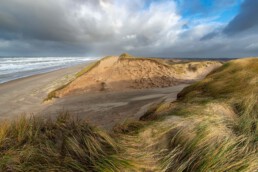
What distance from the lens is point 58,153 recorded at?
2.98 metres

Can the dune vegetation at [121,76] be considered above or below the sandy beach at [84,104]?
above

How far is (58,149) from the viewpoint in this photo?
3143mm

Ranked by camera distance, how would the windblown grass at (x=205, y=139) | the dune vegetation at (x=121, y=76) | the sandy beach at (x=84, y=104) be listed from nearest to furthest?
1. the windblown grass at (x=205, y=139)
2. the sandy beach at (x=84, y=104)
3. the dune vegetation at (x=121, y=76)

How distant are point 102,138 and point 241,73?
6.02 meters

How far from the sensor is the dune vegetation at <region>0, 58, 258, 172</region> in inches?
109

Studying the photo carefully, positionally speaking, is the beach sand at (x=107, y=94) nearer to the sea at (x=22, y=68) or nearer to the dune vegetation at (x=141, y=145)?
the dune vegetation at (x=141, y=145)

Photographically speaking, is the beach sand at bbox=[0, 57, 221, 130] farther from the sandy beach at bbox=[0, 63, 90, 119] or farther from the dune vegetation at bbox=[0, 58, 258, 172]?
the dune vegetation at bbox=[0, 58, 258, 172]

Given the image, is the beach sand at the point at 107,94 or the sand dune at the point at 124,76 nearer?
the beach sand at the point at 107,94

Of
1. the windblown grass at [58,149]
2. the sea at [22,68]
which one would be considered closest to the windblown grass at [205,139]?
the windblown grass at [58,149]

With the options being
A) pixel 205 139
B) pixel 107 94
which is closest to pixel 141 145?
pixel 205 139

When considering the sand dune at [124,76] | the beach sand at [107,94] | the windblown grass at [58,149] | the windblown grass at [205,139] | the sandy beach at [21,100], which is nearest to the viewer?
the windblown grass at [58,149]

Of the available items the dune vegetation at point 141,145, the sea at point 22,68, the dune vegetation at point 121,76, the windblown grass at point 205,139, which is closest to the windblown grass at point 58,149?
the dune vegetation at point 141,145

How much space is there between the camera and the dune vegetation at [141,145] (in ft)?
9.06

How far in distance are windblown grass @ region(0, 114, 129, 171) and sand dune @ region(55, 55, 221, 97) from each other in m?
8.54
